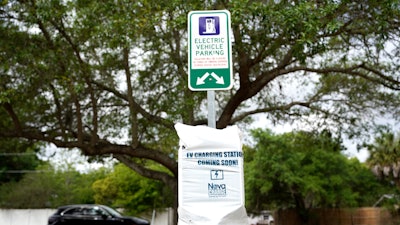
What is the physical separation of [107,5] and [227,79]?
7568 mm

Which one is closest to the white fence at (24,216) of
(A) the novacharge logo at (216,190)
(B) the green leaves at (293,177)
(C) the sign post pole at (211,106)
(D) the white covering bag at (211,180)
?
(B) the green leaves at (293,177)

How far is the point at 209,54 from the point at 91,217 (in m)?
15.4

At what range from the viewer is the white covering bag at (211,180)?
432 cm

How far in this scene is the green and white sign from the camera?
15.3 feet

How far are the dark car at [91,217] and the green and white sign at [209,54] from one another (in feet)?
47.5

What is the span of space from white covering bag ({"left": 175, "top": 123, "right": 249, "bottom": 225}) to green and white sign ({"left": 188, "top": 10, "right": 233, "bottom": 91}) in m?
0.51

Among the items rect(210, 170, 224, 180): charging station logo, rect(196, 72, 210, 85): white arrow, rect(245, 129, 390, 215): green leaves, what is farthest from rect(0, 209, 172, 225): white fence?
rect(210, 170, 224, 180): charging station logo

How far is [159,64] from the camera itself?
14.6m

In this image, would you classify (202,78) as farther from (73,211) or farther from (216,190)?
(73,211)

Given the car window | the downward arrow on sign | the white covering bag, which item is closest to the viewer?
the white covering bag

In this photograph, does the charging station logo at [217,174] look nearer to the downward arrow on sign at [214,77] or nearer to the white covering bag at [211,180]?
the white covering bag at [211,180]

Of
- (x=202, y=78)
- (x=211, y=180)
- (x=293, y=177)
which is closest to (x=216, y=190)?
(x=211, y=180)

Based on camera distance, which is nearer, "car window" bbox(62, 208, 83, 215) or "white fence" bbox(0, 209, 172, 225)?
"car window" bbox(62, 208, 83, 215)

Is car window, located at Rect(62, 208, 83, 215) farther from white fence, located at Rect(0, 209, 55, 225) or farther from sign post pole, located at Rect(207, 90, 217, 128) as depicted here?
sign post pole, located at Rect(207, 90, 217, 128)
